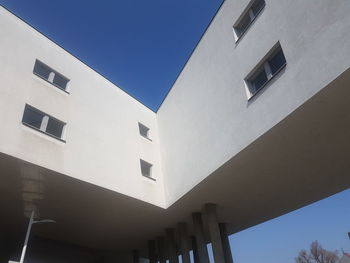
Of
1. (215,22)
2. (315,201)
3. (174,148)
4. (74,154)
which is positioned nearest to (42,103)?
(74,154)

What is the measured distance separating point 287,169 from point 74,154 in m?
7.51

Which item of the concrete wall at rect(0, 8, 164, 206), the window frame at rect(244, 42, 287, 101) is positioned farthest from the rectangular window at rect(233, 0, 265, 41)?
the concrete wall at rect(0, 8, 164, 206)

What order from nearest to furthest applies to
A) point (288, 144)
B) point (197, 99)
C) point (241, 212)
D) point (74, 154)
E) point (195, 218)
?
point (288, 144)
point (74, 154)
point (197, 99)
point (195, 218)
point (241, 212)

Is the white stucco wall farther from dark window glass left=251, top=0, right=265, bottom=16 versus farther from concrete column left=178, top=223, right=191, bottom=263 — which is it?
concrete column left=178, top=223, right=191, bottom=263

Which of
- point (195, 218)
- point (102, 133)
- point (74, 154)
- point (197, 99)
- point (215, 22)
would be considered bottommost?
point (195, 218)

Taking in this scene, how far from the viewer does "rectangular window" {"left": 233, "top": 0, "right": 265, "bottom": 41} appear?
9125 mm

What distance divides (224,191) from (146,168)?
12.6ft

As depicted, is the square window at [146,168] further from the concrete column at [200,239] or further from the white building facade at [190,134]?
the concrete column at [200,239]

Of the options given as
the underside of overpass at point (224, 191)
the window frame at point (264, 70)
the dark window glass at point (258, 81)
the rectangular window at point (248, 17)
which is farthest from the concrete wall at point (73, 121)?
the rectangular window at point (248, 17)

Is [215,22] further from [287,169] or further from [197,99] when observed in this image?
[287,169]

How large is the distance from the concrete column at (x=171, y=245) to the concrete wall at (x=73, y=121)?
3.18m

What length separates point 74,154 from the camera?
31.0ft

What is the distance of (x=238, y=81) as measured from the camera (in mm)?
9203

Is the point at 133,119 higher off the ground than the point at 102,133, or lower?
higher
